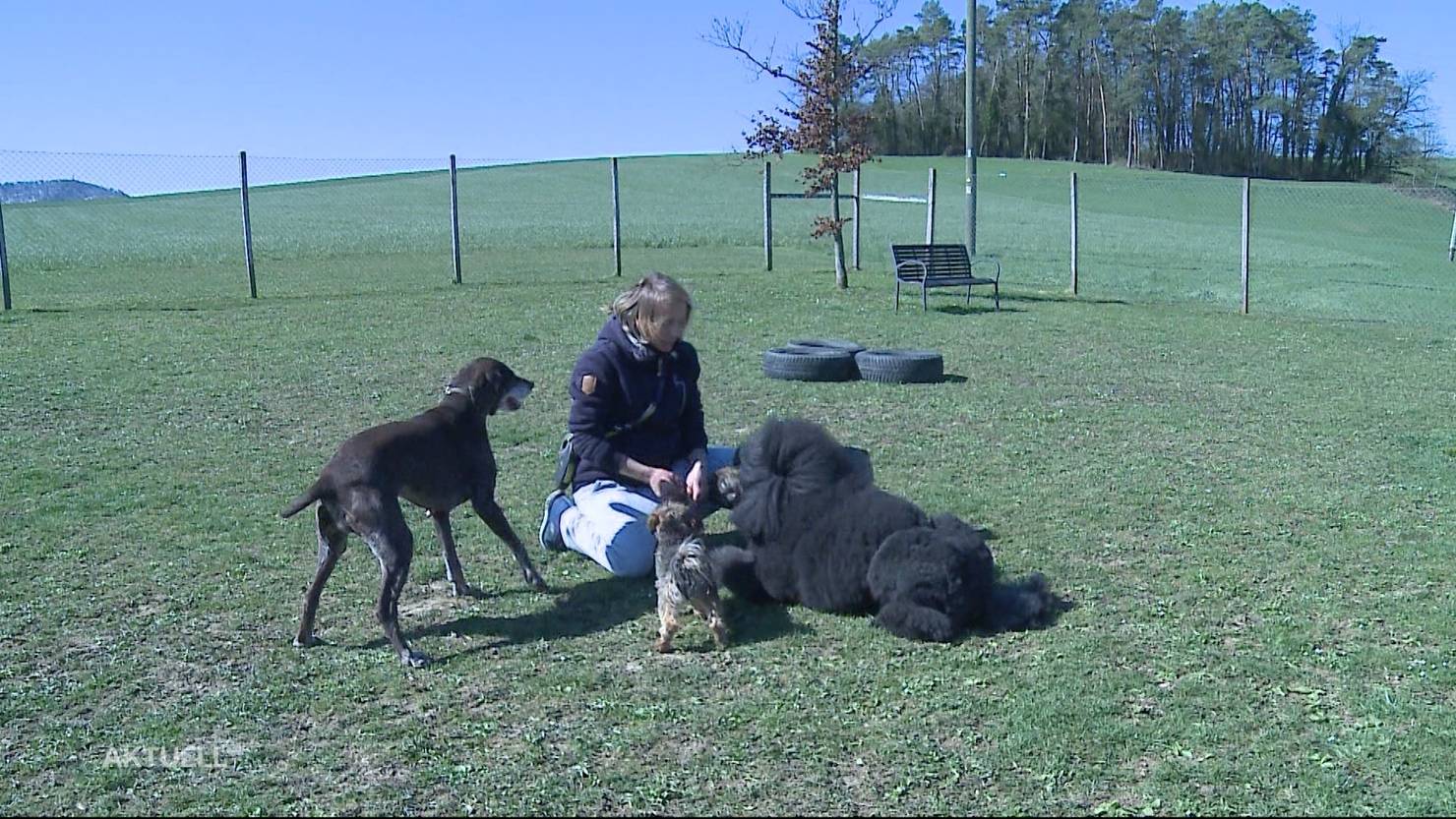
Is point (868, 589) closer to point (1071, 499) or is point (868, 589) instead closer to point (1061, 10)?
point (1071, 499)

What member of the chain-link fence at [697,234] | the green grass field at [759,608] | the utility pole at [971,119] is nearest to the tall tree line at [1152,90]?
the chain-link fence at [697,234]

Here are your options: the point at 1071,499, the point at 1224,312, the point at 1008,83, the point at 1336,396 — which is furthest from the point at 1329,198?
the point at 1071,499

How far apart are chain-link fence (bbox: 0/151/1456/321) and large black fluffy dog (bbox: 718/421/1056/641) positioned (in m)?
12.8

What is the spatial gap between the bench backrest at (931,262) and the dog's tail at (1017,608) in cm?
1056

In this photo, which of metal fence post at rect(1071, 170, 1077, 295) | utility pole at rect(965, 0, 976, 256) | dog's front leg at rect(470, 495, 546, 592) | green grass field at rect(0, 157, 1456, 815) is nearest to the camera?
green grass field at rect(0, 157, 1456, 815)

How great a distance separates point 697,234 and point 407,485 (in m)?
26.9

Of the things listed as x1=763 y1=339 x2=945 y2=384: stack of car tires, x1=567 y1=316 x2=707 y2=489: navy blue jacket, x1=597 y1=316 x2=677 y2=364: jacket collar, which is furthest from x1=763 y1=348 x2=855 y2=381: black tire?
x1=597 y1=316 x2=677 y2=364: jacket collar

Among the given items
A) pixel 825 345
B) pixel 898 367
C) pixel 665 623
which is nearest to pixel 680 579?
pixel 665 623

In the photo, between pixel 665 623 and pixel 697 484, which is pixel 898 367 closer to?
pixel 697 484

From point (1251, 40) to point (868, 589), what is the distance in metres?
78.8

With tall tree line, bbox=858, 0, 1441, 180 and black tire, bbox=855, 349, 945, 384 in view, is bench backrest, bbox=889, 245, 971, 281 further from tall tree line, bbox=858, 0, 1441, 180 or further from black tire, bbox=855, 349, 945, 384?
tall tree line, bbox=858, 0, 1441, 180

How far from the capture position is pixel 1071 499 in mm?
6480

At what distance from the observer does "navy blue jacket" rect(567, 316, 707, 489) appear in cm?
517

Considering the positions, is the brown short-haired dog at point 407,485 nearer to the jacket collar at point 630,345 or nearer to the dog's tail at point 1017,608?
the jacket collar at point 630,345
